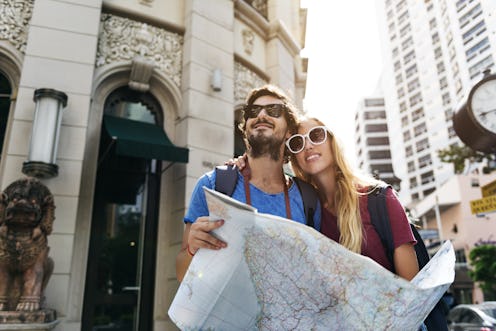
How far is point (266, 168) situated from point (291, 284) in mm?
923

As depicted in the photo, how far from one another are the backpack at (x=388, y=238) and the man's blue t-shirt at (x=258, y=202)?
1.01 ft

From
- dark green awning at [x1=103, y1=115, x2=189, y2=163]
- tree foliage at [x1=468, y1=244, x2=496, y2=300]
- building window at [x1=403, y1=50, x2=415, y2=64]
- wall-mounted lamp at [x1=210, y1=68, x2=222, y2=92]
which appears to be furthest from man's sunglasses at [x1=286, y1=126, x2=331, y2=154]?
building window at [x1=403, y1=50, x2=415, y2=64]

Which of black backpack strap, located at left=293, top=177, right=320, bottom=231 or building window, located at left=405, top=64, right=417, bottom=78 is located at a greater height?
building window, located at left=405, top=64, right=417, bottom=78

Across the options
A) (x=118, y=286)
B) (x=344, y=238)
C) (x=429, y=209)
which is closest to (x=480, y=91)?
(x=344, y=238)

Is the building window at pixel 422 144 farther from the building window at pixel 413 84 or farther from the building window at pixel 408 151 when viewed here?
the building window at pixel 413 84

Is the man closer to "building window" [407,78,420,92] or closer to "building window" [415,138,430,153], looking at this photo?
"building window" [415,138,430,153]

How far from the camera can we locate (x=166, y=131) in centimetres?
766

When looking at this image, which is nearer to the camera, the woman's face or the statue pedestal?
the woman's face

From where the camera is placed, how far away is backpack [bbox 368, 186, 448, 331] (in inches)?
67.1

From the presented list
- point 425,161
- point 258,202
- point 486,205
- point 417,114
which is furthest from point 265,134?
point 417,114

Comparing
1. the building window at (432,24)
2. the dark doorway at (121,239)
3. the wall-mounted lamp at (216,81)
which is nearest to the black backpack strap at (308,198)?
the dark doorway at (121,239)

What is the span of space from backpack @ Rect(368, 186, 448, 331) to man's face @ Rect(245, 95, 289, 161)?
591mm

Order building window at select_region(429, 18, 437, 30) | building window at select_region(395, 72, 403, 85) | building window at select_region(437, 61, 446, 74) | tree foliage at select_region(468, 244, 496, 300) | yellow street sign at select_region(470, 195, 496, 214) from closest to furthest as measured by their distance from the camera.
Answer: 1. yellow street sign at select_region(470, 195, 496, 214)
2. tree foliage at select_region(468, 244, 496, 300)
3. building window at select_region(437, 61, 446, 74)
4. building window at select_region(429, 18, 437, 30)
5. building window at select_region(395, 72, 403, 85)

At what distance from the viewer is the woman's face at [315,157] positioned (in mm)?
2133
